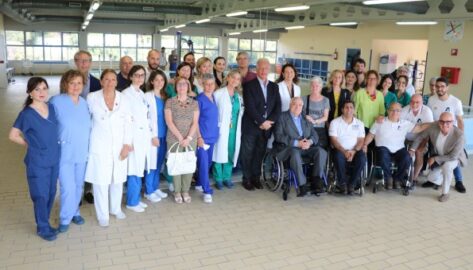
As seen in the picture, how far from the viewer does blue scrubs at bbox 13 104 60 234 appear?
3.03m

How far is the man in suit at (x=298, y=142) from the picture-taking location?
437 centimetres

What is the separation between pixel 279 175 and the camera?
4414 millimetres

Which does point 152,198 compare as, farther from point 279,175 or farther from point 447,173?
point 447,173

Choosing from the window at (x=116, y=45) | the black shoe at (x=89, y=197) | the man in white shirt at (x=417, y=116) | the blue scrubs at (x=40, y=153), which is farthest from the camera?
the window at (x=116, y=45)

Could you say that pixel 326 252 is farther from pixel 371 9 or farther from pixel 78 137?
pixel 371 9

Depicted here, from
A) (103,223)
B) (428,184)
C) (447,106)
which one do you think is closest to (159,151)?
(103,223)

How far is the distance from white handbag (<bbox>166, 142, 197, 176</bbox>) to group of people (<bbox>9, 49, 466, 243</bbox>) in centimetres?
4

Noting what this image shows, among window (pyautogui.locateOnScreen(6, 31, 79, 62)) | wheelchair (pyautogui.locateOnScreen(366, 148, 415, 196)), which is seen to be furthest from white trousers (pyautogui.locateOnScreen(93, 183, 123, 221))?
window (pyautogui.locateOnScreen(6, 31, 79, 62))

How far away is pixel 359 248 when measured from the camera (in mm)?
3393

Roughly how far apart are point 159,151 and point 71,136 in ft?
3.58

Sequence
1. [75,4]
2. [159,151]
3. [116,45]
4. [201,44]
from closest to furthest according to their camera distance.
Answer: [159,151], [75,4], [116,45], [201,44]

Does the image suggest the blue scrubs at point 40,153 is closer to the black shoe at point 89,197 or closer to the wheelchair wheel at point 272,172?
the black shoe at point 89,197

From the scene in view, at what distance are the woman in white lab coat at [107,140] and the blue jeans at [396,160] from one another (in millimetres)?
2844

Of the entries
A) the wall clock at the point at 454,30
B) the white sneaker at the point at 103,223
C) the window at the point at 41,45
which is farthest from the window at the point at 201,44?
the white sneaker at the point at 103,223
